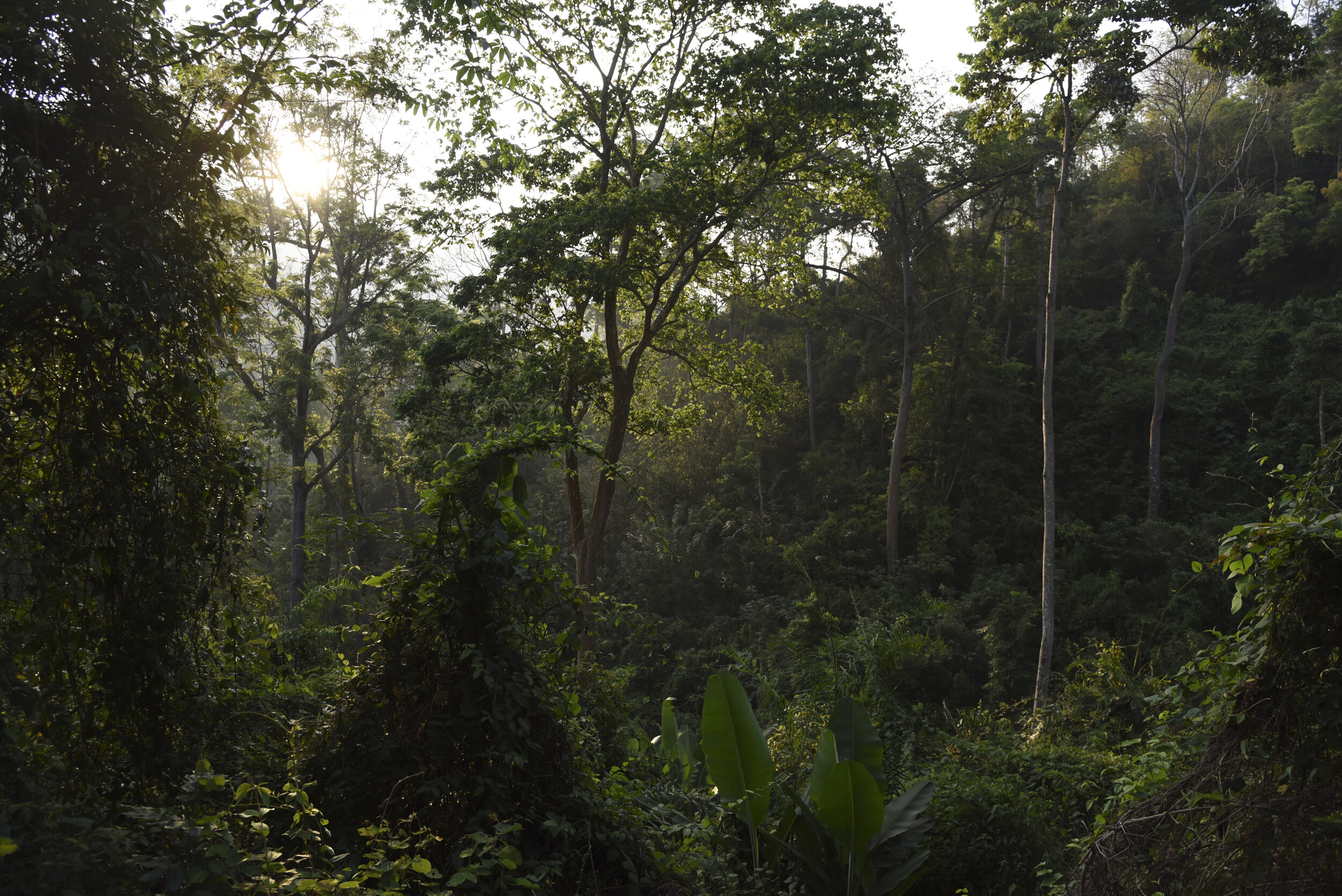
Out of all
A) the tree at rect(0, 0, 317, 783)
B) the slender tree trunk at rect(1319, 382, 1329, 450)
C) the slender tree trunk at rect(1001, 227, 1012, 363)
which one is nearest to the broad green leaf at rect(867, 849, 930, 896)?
the tree at rect(0, 0, 317, 783)

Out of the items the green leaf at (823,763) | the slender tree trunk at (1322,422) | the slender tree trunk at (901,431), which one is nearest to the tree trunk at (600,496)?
the green leaf at (823,763)

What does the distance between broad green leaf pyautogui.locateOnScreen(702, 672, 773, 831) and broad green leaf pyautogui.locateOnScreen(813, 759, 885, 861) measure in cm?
37

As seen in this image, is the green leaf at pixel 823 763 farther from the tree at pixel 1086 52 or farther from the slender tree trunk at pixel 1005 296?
the slender tree trunk at pixel 1005 296

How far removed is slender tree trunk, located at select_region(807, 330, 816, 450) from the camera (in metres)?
21.8

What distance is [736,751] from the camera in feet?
15.3

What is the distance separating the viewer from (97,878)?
1.75 metres

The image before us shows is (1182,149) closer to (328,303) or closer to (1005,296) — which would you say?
(1005,296)

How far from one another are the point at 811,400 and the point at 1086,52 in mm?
12033

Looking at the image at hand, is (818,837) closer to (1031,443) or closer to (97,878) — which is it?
(97,878)

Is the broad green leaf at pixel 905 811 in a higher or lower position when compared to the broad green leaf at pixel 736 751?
lower

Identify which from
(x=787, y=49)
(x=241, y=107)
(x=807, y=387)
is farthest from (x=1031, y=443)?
(x=241, y=107)

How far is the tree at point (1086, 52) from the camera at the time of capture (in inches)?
408

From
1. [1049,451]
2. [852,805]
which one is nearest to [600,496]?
[1049,451]

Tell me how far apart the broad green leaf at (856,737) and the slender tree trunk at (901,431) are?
39.1 feet
